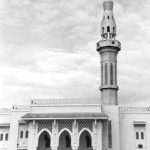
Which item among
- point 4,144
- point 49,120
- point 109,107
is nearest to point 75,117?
point 49,120

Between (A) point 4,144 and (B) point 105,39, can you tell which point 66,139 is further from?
(B) point 105,39

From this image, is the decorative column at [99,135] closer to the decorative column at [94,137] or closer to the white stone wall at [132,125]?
the decorative column at [94,137]

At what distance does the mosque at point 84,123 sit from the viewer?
1357 inches

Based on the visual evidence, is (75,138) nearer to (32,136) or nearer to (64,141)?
(64,141)

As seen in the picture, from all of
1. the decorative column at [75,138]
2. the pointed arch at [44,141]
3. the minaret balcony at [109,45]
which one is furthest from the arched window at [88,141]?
the minaret balcony at [109,45]

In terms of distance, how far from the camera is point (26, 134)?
38156mm

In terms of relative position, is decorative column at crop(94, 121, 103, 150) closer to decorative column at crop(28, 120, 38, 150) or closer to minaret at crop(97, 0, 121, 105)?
minaret at crop(97, 0, 121, 105)

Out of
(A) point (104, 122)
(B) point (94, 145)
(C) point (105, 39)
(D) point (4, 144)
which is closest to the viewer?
(B) point (94, 145)

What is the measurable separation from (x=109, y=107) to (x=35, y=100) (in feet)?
30.7

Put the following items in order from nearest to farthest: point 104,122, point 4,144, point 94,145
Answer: point 94,145 < point 104,122 < point 4,144

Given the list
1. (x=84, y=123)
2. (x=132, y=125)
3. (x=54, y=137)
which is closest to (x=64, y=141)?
(x=54, y=137)

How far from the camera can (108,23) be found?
43.5 meters

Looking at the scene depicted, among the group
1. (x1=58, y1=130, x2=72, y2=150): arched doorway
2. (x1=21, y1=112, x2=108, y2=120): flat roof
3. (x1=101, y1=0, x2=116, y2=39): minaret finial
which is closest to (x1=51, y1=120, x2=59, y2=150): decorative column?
(x1=21, y1=112, x2=108, y2=120): flat roof

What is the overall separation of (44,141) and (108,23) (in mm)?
18939
